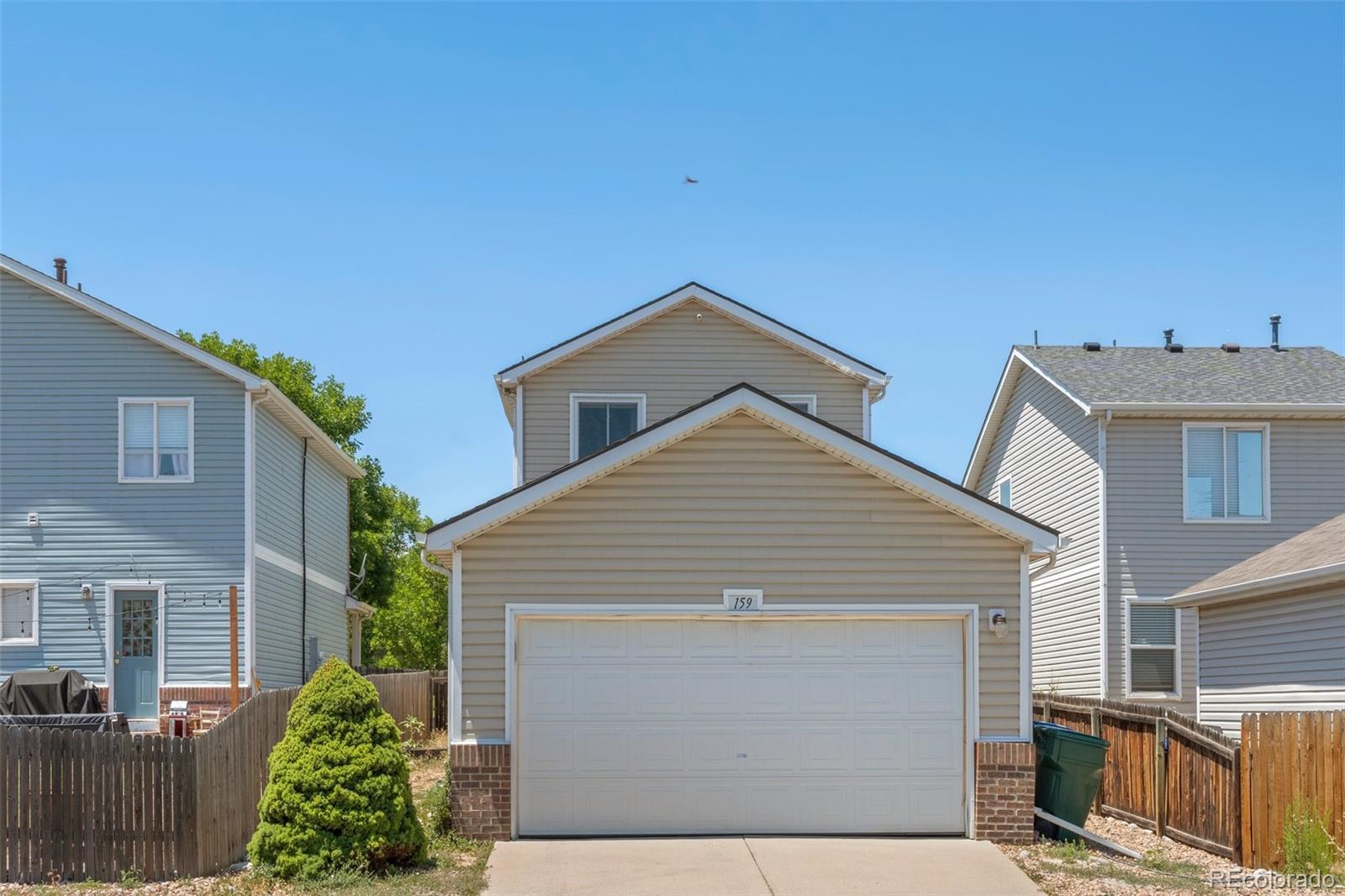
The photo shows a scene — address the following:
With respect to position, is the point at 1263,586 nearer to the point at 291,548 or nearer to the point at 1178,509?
Answer: the point at 1178,509

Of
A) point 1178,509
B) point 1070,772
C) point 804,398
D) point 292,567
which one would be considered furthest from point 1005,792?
point 292,567

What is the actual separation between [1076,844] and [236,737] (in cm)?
874

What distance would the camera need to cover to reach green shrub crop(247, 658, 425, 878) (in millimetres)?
11812

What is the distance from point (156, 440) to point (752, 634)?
12.3m

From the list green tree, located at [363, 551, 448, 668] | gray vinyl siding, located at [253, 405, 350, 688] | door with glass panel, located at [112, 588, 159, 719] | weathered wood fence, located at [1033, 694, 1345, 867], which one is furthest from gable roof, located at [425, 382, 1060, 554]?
green tree, located at [363, 551, 448, 668]

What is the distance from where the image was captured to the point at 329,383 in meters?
47.9

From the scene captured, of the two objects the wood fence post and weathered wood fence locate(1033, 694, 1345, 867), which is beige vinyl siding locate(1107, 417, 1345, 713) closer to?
weathered wood fence locate(1033, 694, 1345, 867)

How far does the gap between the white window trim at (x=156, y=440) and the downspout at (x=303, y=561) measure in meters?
4.96

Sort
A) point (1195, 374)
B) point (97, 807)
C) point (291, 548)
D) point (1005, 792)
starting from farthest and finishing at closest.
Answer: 1. point (291, 548)
2. point (1195, 374)
3. point (1005, 792)
4. point (97, 807)

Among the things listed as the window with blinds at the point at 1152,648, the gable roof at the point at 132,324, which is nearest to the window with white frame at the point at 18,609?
the gable roof at the point at 132,324

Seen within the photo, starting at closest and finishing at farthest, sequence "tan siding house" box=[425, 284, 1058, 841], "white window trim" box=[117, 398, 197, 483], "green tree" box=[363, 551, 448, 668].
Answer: "tan siding house" box=[425, 284, 1058, 841] → "white window trim" box=[117, 398, 197, 483] → "green tree" box=[363, 551, 448, 668]

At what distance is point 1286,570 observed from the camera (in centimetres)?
1678

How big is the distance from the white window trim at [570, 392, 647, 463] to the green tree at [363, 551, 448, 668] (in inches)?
1357

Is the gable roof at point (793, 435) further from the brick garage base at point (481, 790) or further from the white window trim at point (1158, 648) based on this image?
the white window trim at point (1158, 648)
